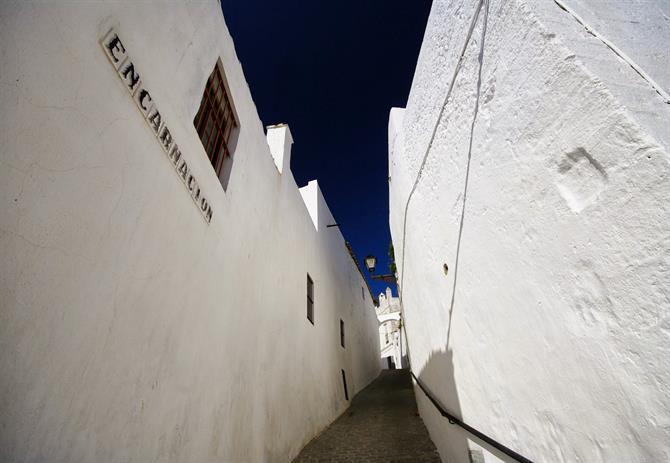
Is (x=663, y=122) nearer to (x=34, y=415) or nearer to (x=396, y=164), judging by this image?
(x=34, y=415)

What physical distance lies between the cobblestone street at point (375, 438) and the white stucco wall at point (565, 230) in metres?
2.71

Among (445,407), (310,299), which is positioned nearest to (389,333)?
(310,299)

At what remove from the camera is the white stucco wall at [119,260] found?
1312mm

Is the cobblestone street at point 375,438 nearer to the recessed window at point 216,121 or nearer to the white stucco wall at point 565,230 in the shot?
the white stucco wall at point 565,230

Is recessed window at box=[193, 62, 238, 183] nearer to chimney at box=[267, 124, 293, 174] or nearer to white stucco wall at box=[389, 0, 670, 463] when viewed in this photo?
chimney at box=[267, 124, 293, 174]

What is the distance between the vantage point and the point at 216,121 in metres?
3.67

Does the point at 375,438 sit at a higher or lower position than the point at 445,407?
lower

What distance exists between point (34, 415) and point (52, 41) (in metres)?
1.69

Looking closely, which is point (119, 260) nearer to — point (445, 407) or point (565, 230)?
point (565, 230)

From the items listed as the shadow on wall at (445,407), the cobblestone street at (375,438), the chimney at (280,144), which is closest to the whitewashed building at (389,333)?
the cobblestone street at (375,438)

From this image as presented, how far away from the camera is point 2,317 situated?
1.20 metres

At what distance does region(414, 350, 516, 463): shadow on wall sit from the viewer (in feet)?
8.37

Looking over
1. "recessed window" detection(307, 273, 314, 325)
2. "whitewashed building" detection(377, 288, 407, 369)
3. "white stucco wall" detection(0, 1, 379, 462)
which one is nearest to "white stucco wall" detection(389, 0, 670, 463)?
"white stucco wall" detection(0, 1, 379, 462)

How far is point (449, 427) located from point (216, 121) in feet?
14.4
